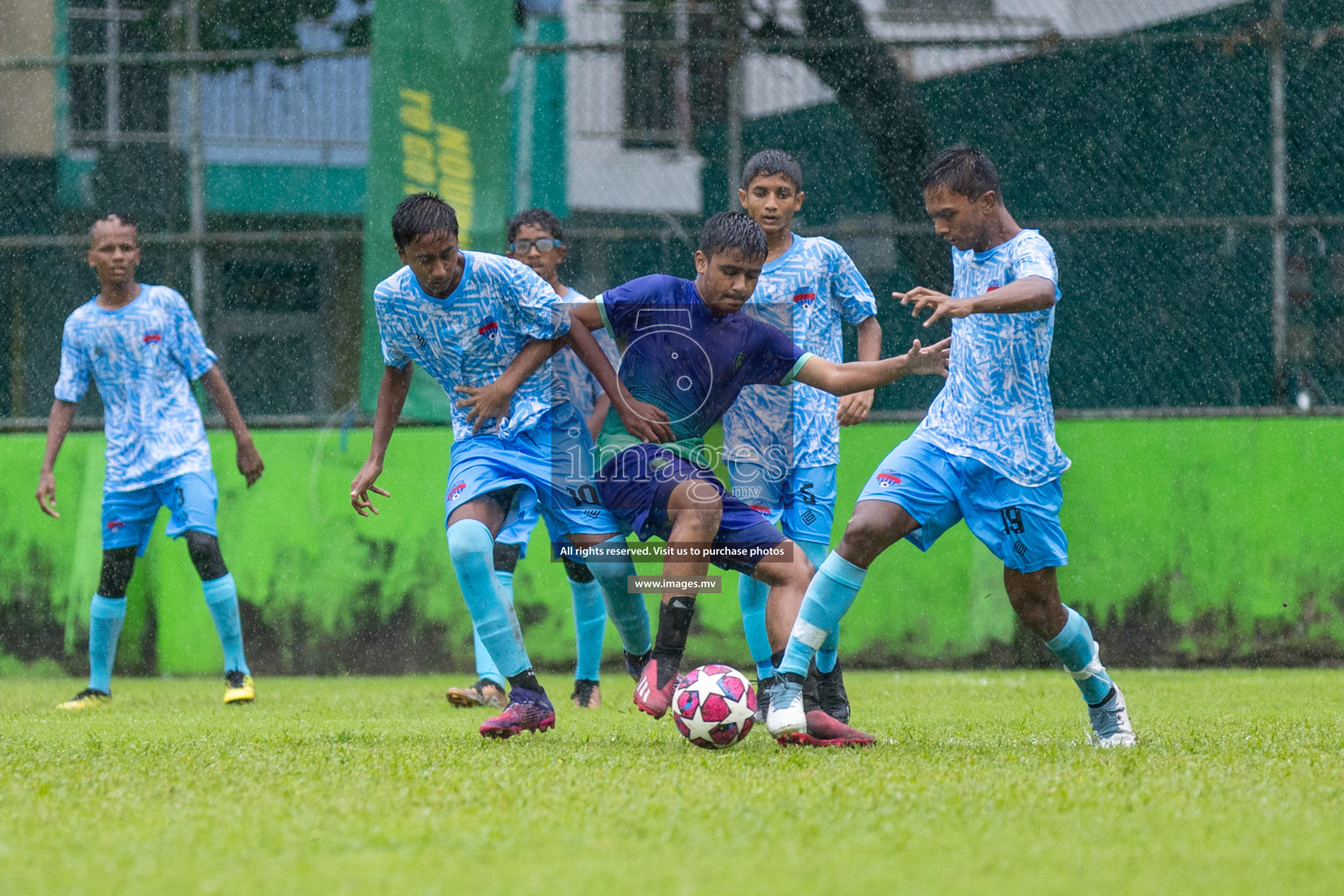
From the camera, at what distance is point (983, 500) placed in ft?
14.5

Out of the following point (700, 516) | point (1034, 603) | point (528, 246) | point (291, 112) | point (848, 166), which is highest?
point (291, 112)

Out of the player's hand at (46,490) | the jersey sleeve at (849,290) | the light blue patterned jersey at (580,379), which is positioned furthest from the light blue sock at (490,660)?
the player's hand at (46,490)

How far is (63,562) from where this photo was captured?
872 cm

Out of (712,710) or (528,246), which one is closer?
(712,710)

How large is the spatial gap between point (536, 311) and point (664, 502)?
0.82m

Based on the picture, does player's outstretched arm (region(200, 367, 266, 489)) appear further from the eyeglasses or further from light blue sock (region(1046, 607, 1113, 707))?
light blue sock (region(1046, 607, 1113, 707))

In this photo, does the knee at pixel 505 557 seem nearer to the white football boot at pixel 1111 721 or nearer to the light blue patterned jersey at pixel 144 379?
the light blue patterned jersey at pixel 144 379

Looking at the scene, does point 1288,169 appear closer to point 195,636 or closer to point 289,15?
point 289,15

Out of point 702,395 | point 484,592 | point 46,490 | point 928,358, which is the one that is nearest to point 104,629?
point 46,490

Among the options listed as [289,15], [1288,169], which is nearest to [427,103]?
[289,15]

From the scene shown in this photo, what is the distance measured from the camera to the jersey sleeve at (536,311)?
485cm

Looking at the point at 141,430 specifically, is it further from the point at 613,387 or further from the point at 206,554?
the point at 613,387

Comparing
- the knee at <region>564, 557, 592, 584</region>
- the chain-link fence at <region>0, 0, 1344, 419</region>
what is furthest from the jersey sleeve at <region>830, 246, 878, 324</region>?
the chain-link fence at <region>0, 0, 1344, 419</region>

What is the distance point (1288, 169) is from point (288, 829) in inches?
288
